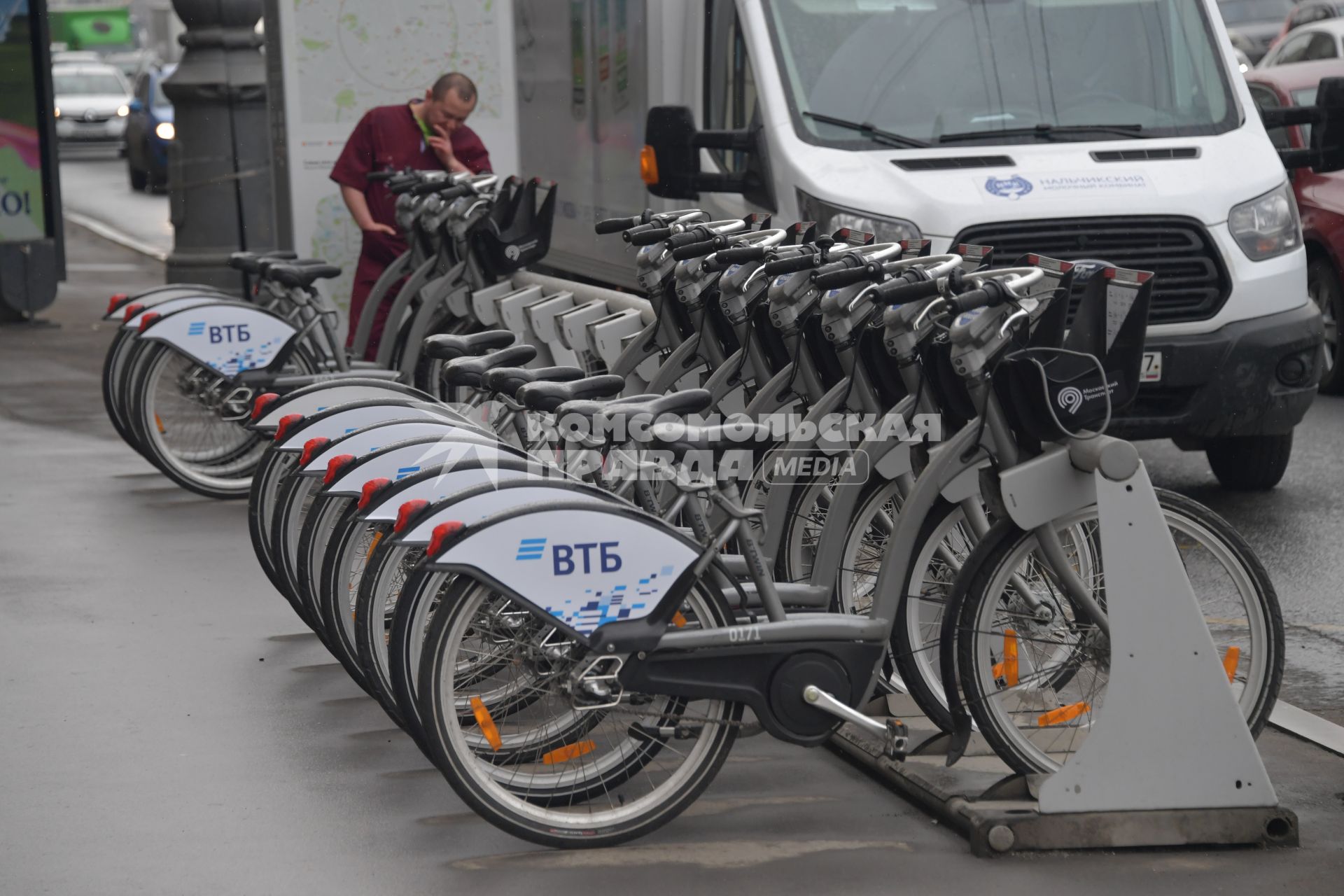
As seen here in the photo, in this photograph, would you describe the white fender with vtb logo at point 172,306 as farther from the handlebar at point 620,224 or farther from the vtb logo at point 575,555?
the vtb logo at point 575,555

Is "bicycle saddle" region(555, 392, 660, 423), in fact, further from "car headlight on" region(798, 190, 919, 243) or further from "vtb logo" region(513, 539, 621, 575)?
"car headlight on" region(798, 190, 919, 243)

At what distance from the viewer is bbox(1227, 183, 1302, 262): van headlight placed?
791 centimetres

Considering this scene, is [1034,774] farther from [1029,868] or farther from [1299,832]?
[1299,832]

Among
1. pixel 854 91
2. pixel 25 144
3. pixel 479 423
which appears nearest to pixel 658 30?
pixel 854 91

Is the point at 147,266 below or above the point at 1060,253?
below

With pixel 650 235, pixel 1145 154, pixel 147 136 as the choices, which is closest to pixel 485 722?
pixel 650 235

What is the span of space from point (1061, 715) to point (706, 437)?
1.17 m

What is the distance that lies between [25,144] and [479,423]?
34.8 ft

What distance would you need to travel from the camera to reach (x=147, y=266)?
20.7 m

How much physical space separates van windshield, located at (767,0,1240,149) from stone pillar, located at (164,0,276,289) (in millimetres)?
8271

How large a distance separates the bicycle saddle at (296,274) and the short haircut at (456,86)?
174 cm

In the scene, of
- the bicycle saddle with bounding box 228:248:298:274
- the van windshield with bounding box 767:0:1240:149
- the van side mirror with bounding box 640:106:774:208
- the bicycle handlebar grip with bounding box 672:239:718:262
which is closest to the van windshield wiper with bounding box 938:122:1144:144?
the van windshield with bounding box 767:0:1240:149

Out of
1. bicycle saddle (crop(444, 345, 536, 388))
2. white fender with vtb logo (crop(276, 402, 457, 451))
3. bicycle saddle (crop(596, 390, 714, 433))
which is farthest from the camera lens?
white fender with vtb logo (crop(276, 402, 457, 451))

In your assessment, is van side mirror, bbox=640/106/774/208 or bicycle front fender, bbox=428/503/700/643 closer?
bicycle front fender, bbox=428/503/700/643
